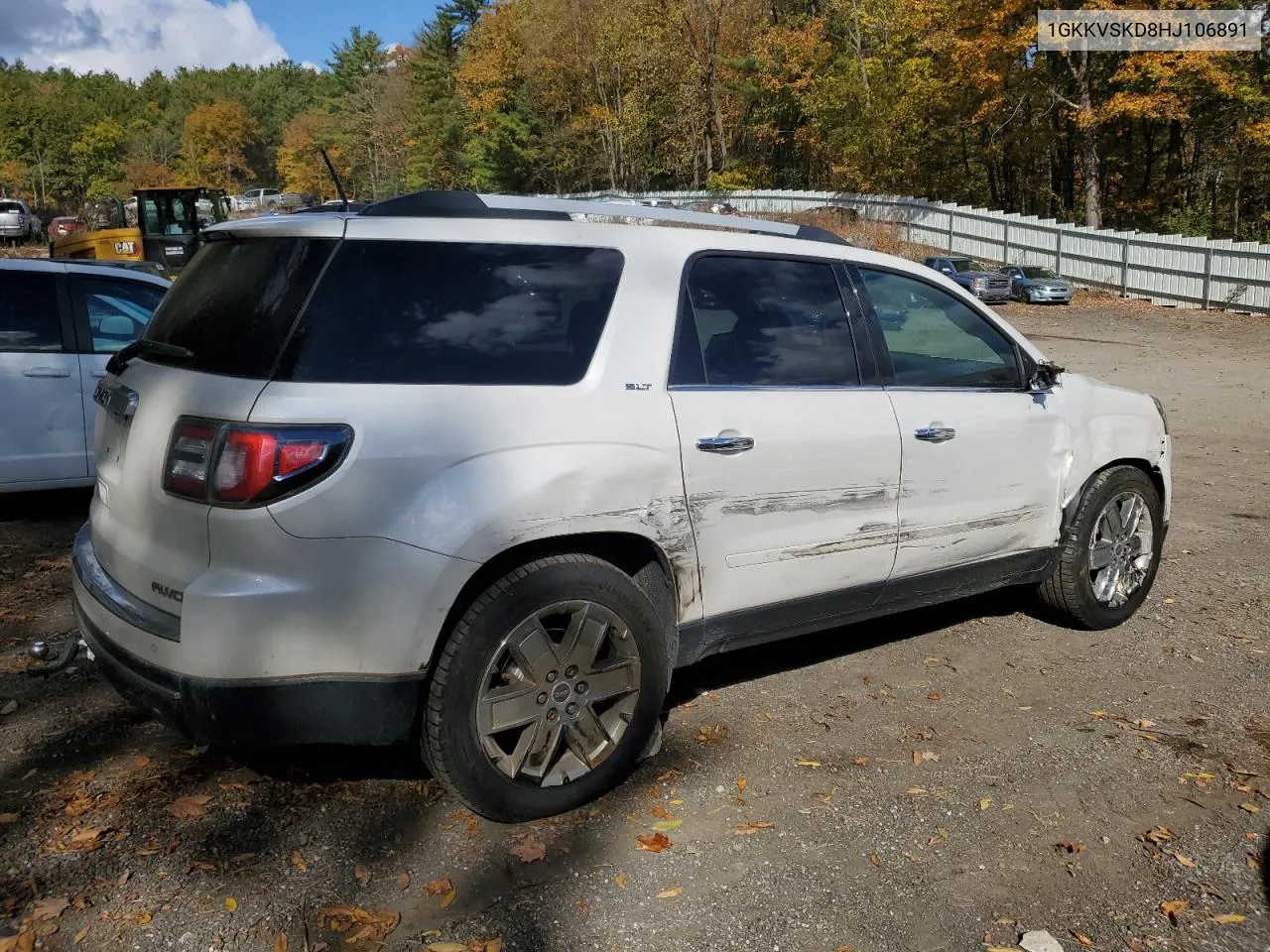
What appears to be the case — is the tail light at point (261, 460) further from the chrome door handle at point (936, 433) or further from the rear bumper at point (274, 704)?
the chrome door handle at point (936, 433)

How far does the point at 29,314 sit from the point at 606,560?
5.13m

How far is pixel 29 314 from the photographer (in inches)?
267

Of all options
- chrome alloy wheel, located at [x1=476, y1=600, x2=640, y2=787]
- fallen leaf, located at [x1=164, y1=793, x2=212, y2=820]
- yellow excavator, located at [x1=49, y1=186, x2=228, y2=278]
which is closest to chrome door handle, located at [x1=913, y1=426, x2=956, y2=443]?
chrome alloy wheel, located at [x1=476, y1=600, x2=640, y2=787]

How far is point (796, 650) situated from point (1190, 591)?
2425 millimetres

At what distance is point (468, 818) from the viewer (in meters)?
3.39

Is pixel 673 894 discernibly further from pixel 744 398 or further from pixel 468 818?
pixel 744 398

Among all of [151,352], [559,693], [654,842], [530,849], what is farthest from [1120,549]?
[151,352]

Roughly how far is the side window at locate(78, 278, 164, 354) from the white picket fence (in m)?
26.0

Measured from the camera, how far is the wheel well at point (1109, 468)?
489 centimetres

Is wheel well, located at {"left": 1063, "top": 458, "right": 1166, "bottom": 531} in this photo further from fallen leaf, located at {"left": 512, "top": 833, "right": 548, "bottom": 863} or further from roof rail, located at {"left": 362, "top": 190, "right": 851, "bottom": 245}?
fallen leaf, located at {"left": 512, "top": 833, "right": 548, "bottom": 863}

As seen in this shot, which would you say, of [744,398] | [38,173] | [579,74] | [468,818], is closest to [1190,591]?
[744,398]

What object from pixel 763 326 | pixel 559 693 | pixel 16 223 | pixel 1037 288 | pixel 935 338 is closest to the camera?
pixel 559 693

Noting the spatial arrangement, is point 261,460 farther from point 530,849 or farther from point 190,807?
point 530,849

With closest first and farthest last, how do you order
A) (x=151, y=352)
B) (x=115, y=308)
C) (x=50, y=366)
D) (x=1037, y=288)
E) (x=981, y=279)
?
(x=151, y=352)
(x=50, y=366)
(x=115, y=308)
(x=981, y=279)
(x=1037, y=288)
